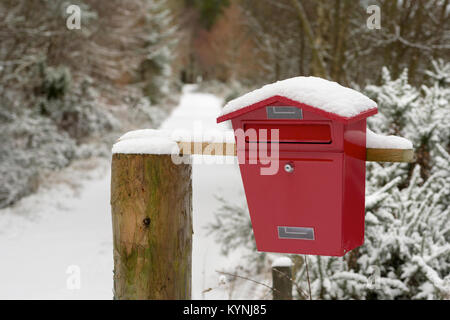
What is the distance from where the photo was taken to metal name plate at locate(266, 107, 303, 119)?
194 centimetres

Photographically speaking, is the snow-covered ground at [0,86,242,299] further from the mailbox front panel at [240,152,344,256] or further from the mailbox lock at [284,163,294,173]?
the mailbox lock at [284,163,294,173]

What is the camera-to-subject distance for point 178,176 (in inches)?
83.5

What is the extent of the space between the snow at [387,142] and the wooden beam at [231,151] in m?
0.01

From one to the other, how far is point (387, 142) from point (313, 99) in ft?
1.15

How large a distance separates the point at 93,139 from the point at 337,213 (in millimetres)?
12771

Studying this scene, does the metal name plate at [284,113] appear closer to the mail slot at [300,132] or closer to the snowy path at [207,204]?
the mail slot at [300,132]

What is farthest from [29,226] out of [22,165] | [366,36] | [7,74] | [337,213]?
[337,213]

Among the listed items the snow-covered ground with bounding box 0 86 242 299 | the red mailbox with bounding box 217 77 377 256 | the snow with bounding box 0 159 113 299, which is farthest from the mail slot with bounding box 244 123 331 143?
the snow with bounding box 0 159 113 299

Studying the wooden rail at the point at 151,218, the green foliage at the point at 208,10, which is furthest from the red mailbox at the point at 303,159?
the green foliage at the point at 208,10

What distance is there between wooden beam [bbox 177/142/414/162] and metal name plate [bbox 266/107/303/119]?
0.63 feet

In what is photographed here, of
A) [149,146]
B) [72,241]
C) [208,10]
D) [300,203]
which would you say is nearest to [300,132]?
[300,203]

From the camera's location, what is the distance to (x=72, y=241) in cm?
738
